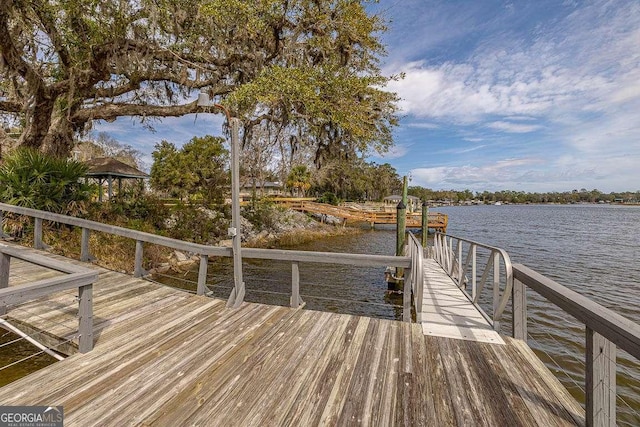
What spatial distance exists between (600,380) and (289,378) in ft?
6.69

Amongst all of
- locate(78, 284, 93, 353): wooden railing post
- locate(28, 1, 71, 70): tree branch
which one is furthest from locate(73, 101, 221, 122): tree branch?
locate(78, 284, 93, 353): wooden railing post

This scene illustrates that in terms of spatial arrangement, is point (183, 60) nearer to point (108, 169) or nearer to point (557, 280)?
point (108, 169)

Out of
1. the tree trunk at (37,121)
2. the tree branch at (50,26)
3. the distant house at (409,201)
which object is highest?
the tree branch at (50,26)

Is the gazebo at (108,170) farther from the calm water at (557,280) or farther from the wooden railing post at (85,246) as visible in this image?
the wooden railing post at (85,246)

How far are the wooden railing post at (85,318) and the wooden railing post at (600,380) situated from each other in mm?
3883

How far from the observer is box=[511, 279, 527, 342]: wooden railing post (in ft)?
9.05

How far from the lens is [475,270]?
4.91 metres

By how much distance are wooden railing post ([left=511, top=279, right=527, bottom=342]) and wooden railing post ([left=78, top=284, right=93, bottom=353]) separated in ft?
13.3

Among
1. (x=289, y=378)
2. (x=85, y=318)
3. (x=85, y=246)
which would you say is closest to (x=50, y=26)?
(x=85, y=246)

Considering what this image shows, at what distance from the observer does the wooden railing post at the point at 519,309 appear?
2.76 meters

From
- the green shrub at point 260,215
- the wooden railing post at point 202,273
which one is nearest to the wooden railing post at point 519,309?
the wooden railing post at point 202,273

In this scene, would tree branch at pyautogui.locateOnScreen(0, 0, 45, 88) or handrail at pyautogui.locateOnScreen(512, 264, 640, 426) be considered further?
tree branch at pyautogui.locateOnScreen(0, 0, 45, 88)

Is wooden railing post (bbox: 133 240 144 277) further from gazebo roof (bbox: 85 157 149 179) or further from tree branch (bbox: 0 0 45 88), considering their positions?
gazebo roof (bbox: 85 157 149 179)

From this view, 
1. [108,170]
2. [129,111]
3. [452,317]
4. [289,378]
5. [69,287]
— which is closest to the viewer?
[289,378]
